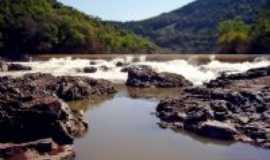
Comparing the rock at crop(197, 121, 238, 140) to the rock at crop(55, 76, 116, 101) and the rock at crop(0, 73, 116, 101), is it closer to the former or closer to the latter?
the rock at crop(0, 73, 116, 101)

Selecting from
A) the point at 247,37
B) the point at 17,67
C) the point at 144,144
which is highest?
the point at 247,37

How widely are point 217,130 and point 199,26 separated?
6348 inches

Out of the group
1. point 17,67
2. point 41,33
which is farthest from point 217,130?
point 41,33

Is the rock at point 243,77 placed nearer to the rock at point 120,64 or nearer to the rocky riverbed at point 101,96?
the rocky riverbed at point 101,96

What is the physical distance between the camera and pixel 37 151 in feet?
65.8

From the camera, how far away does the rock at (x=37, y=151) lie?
19547mm

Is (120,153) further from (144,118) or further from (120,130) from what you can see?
(144,118)

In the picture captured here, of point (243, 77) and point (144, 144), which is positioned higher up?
point (243, 77)

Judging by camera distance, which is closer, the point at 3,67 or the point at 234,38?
the point at 3,67

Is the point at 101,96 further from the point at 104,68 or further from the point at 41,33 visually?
the point at 41,33

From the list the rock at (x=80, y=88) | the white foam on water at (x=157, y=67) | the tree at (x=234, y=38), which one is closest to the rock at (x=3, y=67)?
the white foam on water at (x=157, y=67)

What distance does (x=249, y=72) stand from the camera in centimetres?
3922

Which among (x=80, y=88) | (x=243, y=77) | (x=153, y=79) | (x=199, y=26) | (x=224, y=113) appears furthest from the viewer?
(x=199, y=26)

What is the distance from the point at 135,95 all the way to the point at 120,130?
12987 millimetres
